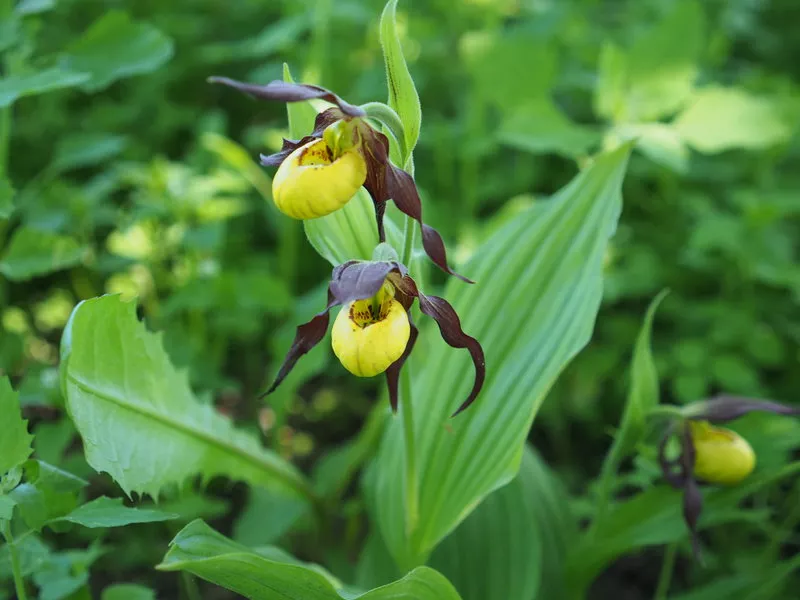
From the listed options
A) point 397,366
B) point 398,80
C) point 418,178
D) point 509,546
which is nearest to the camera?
point 398,80

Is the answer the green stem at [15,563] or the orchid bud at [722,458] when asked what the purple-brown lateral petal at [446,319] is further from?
the green stem at [15,563]

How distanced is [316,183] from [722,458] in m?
0.83

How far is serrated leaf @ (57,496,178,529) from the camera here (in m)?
0.93

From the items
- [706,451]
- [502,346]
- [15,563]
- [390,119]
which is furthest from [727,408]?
[15,563]

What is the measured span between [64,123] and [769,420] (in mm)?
2225

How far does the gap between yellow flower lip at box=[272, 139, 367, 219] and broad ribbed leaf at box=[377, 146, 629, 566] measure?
0.45 metres

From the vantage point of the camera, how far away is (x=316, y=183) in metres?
0.87

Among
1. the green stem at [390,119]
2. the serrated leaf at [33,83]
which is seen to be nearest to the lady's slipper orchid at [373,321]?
the green stem at [390,119]

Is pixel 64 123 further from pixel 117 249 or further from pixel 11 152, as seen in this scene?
pixel 117 249

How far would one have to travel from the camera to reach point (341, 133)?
3.07 ft

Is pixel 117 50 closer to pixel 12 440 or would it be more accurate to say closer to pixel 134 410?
pixel 134 410

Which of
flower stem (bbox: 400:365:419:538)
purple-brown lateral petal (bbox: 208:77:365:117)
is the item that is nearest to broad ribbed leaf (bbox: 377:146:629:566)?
flower stem (bbox: 400:365:419:538)

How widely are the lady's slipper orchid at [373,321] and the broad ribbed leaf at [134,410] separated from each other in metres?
0.29

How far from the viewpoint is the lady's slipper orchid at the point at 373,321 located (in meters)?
0.90
